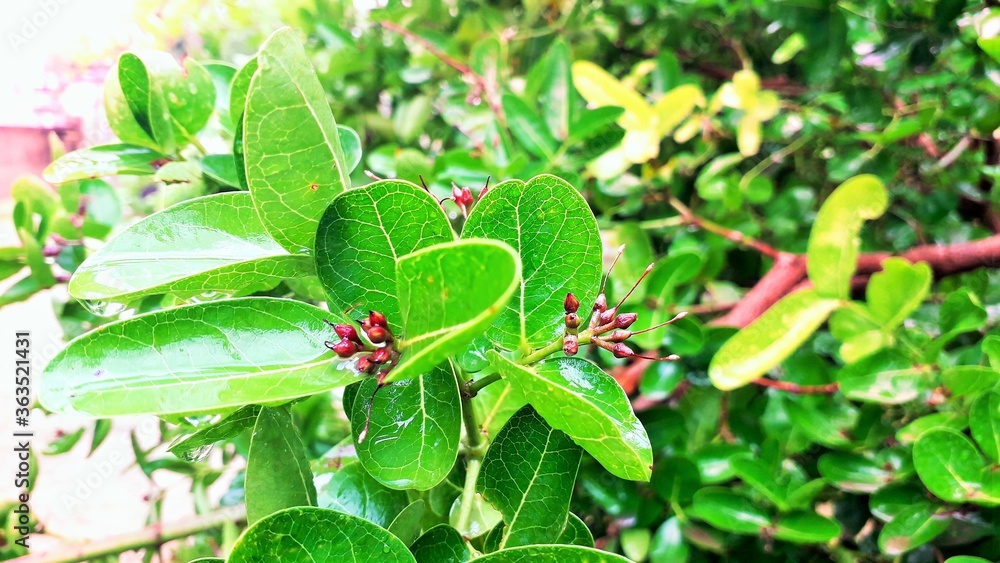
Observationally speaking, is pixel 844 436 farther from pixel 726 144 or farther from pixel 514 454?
pixel 726 144

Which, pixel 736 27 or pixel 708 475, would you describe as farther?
pixel 736 27

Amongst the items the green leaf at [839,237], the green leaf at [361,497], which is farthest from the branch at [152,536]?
the green leaf at [839,237]

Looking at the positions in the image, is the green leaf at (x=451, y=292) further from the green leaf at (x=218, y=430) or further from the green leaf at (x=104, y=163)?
the green leaf at (x=104, y=163)

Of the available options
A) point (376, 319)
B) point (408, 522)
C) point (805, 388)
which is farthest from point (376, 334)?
point (805, 388)

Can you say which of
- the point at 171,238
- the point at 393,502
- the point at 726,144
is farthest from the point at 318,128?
the point at 726,144

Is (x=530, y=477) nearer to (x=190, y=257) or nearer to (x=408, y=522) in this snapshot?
(x=408, y=522)

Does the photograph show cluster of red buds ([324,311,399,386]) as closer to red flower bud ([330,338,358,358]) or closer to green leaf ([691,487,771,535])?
red flower bud ([330,338,358,358])

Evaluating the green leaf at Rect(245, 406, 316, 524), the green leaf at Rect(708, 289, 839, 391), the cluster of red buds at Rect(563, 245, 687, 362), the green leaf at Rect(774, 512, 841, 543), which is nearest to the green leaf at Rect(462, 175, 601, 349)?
the cluster of red buds at Rect(563, 245, 687, 362)
